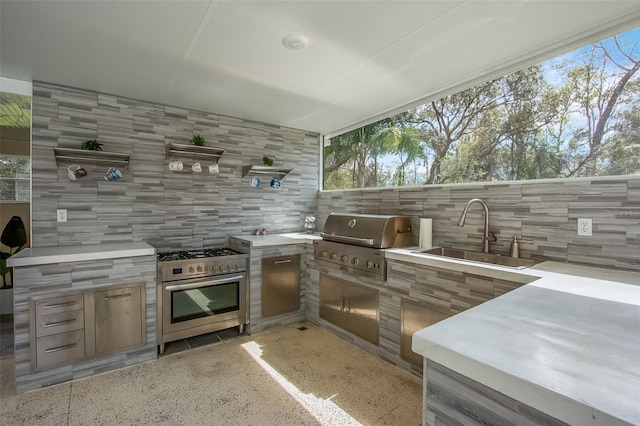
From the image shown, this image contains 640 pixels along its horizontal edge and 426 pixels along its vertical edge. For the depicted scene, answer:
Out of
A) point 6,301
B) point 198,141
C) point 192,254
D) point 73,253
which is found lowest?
point 6,301

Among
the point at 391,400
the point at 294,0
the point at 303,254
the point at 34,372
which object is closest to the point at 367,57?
the point at 294,0

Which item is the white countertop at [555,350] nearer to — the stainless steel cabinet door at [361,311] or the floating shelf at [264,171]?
the stainless steel cabinet door at [361,311]

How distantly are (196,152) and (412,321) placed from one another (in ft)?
8.46

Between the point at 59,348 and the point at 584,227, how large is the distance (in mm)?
3631

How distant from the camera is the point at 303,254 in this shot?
328 centimetres

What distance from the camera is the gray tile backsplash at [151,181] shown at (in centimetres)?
253

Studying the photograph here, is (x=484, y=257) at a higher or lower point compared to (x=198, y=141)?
lower

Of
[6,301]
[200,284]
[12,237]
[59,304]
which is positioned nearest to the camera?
[59,304]

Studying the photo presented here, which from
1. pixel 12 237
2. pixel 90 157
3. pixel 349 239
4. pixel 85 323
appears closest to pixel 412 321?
pixel 349 239

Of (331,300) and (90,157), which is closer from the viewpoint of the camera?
(90,157)

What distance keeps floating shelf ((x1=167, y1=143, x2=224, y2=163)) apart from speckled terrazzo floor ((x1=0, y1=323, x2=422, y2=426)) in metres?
1.90

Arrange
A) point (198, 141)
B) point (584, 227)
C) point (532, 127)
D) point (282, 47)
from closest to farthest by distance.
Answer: point (584, 227)
point (282, 47)
point (532, 127)
point (198, 141)

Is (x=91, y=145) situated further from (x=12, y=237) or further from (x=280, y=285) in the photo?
(x=280, y=285)

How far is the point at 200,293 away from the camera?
2729 millimetres
